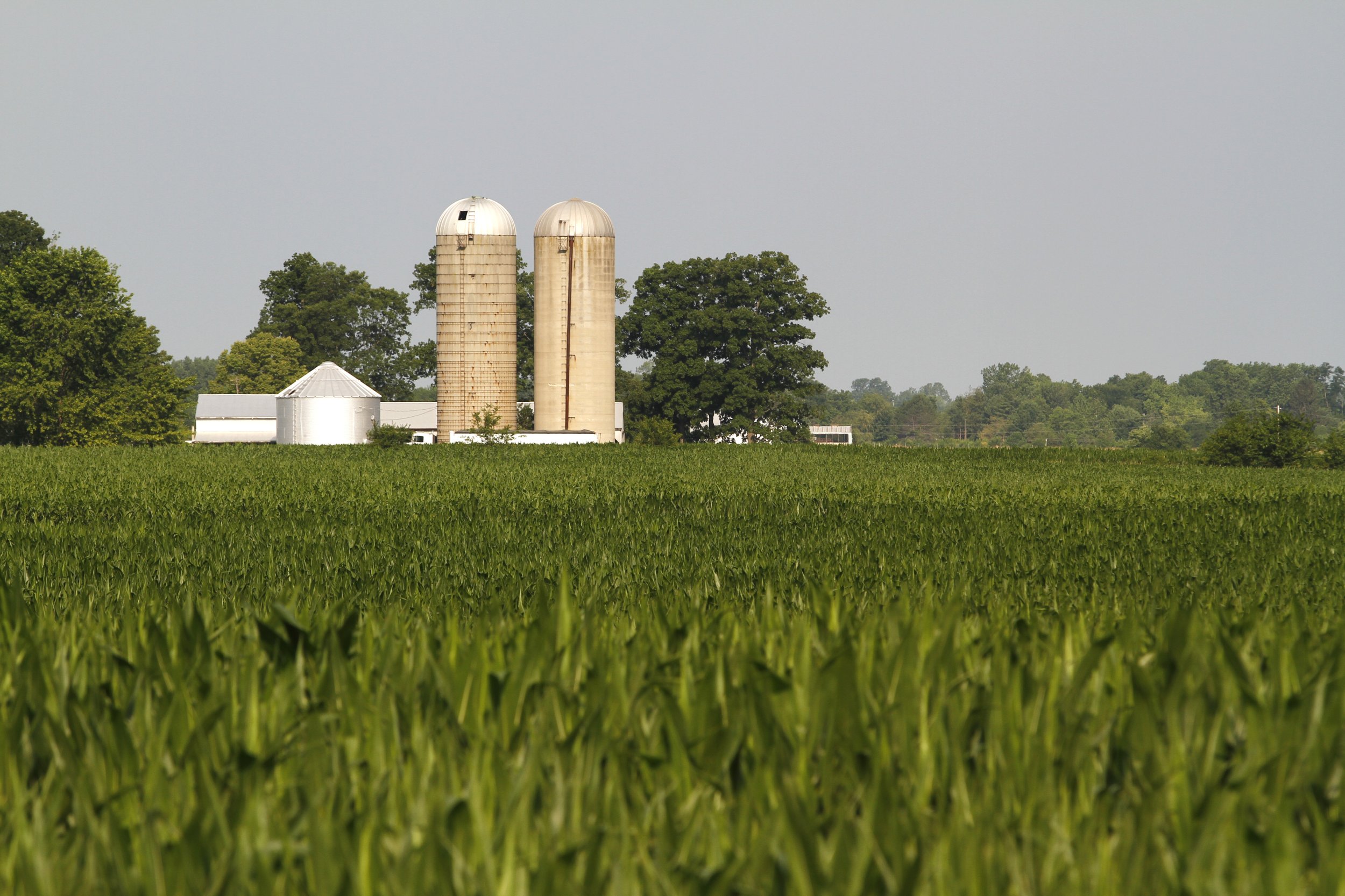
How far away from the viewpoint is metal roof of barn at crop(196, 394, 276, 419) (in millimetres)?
76500

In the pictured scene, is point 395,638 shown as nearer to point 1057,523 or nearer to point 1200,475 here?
point 1057,523

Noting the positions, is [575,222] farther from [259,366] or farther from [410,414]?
[259,366]

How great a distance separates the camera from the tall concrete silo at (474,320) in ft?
182

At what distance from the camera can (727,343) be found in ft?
247

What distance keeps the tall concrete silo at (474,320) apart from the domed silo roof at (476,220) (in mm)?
43

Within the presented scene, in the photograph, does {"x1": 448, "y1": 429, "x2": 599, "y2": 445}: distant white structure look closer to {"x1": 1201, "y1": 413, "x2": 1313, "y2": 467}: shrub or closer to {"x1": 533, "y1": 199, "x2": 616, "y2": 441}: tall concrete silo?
{"x1": 533, "y1": 199, "x2": 616, "y2": 441}: tall concrete silo

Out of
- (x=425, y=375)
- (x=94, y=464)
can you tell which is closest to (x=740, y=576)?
(x=94, y=464)

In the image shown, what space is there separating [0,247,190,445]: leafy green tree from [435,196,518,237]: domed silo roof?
1689 centimetres

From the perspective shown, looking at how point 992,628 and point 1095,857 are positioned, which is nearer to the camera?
point 1095,857

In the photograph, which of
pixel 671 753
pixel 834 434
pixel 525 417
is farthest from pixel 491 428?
pixel 834 434

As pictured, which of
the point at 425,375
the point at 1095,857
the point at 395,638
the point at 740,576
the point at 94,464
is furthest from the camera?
the point at 425,375

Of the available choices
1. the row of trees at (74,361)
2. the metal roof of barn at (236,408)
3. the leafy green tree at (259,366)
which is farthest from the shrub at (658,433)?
the leafy green tree at (259,366)

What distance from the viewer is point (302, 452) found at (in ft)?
141

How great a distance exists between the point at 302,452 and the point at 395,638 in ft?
135
